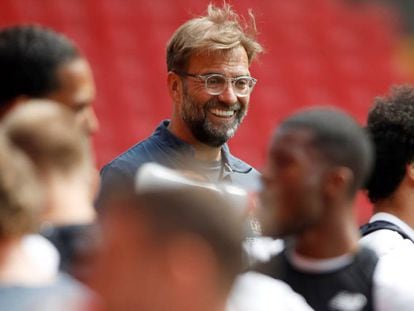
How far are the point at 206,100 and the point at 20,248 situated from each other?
214 cm

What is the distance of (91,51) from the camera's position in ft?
36.1

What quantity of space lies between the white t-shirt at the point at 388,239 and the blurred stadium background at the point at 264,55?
6.31 meters

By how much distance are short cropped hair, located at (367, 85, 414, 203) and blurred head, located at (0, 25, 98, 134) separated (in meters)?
0.99

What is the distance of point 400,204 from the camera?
3.70 meters

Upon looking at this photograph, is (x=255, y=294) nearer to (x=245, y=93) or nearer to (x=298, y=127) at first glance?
(x=298, y=127)

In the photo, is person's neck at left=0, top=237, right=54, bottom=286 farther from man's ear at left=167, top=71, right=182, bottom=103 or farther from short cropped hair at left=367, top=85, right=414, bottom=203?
man's ear at left=167, top=71, right=182, bottom=103

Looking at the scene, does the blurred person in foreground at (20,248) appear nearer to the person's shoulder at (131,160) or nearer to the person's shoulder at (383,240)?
the person's shoulder at (383,240)

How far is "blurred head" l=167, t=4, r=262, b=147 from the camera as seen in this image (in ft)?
14.5

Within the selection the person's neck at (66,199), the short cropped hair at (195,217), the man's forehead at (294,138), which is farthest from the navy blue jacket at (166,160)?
the short cropped hair at (195,217)

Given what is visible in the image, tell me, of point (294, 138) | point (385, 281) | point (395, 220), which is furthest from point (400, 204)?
point (294, 138)

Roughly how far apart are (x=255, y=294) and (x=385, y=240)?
1083mm

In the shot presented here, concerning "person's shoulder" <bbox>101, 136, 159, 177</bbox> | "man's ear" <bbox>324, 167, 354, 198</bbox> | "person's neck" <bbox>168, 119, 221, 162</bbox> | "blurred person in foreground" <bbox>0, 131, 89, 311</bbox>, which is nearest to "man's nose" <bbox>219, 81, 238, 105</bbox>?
"person's neck" <bbox>168, 119, 221, 162</bbox>

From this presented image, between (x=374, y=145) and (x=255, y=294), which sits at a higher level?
(x=374, y=145)

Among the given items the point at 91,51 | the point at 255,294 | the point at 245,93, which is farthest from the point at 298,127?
the point at 91,51
